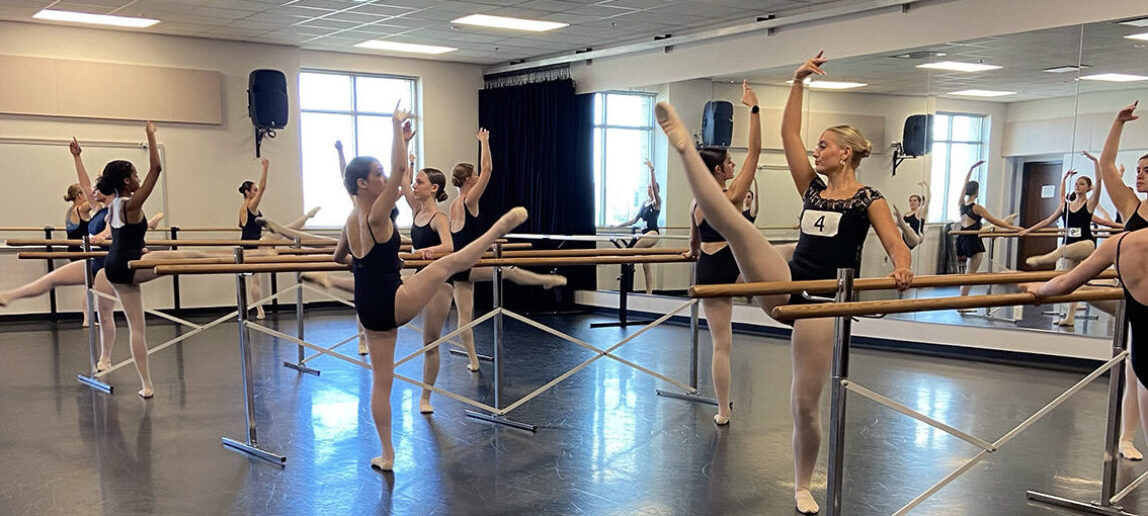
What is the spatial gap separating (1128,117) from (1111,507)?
198 cm

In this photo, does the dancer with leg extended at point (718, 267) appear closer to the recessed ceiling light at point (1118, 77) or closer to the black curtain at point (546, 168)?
the recessed ceiling light at point (1118, 77)

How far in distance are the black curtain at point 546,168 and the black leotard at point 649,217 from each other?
0.82 m

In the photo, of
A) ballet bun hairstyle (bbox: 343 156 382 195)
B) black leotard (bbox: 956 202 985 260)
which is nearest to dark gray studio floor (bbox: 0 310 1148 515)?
black leotard (bbox: 956 202 985 260)

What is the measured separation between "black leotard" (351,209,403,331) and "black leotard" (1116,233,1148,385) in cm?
281

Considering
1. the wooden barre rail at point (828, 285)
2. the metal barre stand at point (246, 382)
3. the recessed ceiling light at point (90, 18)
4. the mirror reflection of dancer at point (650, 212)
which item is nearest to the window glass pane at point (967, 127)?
the mirror reflection of dancer at point (650, 212)

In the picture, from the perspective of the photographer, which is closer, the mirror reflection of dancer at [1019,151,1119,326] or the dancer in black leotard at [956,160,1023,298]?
the mirror reflection of dancer at [1019,151,1119,326]

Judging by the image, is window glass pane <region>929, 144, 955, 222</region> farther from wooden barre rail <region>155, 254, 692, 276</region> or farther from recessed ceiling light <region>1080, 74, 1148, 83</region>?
wooden barre rail <region>155, 254, 692, 276</region>

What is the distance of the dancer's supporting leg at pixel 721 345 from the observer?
4441 mm

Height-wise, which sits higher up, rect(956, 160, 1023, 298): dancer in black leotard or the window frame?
the window frame

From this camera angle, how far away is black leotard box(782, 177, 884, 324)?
300 cm

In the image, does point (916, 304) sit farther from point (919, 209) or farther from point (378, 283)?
point (919, 209)

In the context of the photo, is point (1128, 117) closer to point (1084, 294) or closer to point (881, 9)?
point (1084, 294)

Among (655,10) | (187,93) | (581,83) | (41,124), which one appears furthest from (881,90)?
(41,124)

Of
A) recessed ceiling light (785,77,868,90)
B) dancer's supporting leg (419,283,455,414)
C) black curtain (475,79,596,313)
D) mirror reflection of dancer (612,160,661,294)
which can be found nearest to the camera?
dancer's supporting leg (419,283,455,414)
